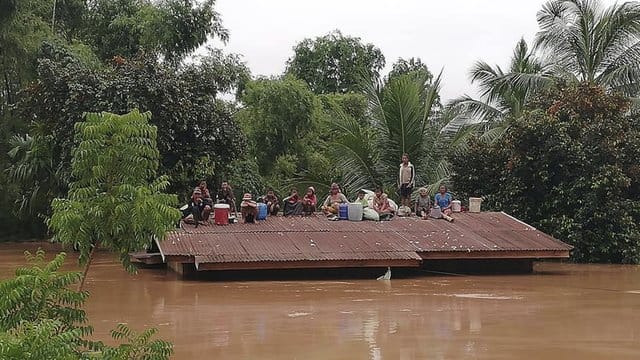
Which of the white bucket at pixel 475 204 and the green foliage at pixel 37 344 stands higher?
the white bucket at pixel 475 204

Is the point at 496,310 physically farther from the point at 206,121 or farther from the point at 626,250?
the point at 206,121

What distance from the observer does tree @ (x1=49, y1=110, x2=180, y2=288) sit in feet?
21.0

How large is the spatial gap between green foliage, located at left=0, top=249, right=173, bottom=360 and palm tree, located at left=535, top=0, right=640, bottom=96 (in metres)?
18.3

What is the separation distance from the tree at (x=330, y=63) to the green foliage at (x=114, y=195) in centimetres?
2863

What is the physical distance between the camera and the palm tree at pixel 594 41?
21359mm

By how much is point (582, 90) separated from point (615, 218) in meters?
3.07

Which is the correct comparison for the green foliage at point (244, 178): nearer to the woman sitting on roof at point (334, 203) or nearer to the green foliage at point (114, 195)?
the woman sitting on roof at point (334, 203)

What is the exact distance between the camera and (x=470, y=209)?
18625 millimetres

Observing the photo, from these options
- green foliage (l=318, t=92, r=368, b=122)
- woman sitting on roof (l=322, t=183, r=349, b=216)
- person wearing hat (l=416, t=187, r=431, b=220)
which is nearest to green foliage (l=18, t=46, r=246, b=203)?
woman sitting on roof (l=322, t=183, r=349, b=216)

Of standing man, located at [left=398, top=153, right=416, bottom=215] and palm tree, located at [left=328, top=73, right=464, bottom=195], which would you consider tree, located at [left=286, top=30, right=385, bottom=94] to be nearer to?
palm tree, located at [left=328, top=73, right=464, bottom=195]

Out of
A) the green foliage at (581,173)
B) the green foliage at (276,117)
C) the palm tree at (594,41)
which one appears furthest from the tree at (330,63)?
the green foliage at (581,173)

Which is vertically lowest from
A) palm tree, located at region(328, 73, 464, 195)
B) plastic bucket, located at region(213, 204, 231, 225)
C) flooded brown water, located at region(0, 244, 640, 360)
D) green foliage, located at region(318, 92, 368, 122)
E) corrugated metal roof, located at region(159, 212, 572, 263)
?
flooded brown water, located at region(0, 244, 640, 360)

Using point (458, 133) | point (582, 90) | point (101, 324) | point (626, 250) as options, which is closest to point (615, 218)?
point (626, 250)

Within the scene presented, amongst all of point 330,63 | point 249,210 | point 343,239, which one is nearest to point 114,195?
point 343,239
